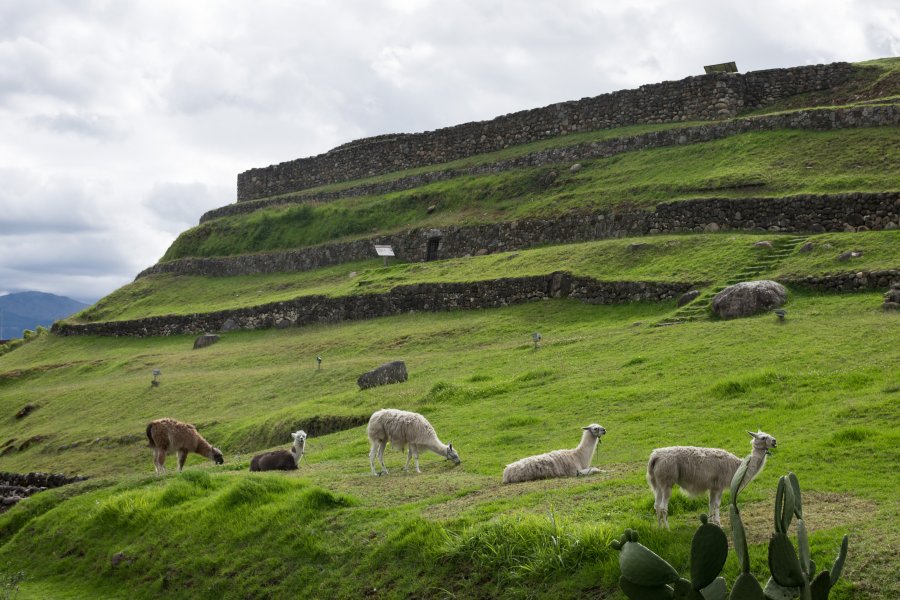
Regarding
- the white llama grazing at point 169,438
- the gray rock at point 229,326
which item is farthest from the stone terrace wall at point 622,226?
the white llama grazing at point 169,438

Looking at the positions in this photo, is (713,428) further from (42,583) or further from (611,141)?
(611,141)

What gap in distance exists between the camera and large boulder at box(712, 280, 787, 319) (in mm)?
27203

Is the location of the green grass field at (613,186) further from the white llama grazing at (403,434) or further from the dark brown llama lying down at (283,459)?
the dark brown llama lying down at (283,459)

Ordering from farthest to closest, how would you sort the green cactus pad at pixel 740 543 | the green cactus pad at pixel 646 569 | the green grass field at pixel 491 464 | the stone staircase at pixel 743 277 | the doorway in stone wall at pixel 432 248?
the doorway in stone wall at pixel 432 248 → the stone staircase at pixel 743 277 → the green grass field at pixel 491 464 → the green cactus pad at pixel 646 569 → the green cactus pad at pixel 740 543

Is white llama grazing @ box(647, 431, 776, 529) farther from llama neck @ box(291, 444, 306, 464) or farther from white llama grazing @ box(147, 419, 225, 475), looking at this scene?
white llama grazing @ box(147, 419, 225, 475)

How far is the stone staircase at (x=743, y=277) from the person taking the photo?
2845 cm

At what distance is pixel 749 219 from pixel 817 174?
3.37m

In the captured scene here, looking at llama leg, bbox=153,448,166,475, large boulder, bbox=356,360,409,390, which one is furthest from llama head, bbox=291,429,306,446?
large boulder, bbox=356,360,409,390

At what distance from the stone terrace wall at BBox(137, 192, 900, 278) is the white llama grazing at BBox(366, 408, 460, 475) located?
20.7 m

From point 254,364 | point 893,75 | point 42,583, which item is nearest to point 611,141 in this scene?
point 893,75

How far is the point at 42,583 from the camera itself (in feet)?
59.5

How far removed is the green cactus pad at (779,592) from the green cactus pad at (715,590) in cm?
30

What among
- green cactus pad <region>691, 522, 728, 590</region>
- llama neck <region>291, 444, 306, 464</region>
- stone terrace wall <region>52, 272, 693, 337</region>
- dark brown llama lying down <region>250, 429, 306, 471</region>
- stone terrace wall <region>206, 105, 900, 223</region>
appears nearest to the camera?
green cactus pad <region>691, 522, 728, 590</region>

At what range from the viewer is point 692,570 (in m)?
6.34
